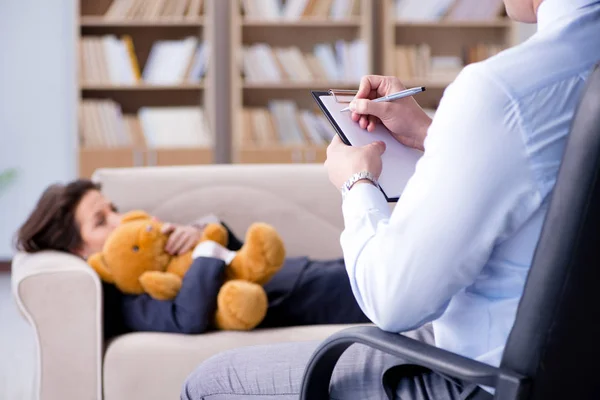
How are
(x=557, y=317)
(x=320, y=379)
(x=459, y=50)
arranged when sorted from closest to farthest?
1. (x=557, y=317)
2. (x=320, y=379)
3. (x=459, y=50)

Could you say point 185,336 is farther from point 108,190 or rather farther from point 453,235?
point 453,235

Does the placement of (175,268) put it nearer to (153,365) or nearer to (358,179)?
(153,365)

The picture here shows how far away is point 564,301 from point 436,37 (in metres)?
4.20

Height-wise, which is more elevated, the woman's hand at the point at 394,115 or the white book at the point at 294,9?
the white book at the point at 294,9

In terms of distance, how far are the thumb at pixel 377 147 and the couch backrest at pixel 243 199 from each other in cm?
128

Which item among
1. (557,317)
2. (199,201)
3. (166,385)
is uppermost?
(557,317)

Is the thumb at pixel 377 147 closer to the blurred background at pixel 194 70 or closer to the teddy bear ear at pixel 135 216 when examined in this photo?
the teddy bear ear at pixel 135 216

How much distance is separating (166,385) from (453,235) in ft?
3.87

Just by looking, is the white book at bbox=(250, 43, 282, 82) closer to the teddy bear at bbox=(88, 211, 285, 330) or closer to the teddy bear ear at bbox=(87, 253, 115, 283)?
the teddy bear at bbox=(88, 211, 285, 330)

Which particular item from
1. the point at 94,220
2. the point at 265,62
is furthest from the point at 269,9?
the point at 94,220

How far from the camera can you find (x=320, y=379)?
3.43ft

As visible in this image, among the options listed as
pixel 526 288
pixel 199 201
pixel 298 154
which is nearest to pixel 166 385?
pixel 199 201

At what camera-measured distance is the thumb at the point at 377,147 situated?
110 cm

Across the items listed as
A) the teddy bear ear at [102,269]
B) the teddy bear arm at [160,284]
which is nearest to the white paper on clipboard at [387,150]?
the teddy bear arm at [160,284]
